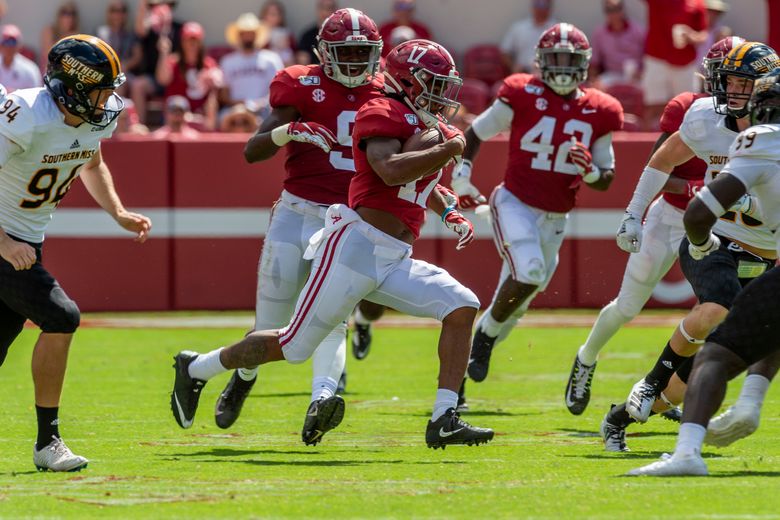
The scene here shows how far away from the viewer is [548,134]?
840cm

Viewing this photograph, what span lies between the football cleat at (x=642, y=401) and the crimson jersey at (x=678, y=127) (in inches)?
52.1

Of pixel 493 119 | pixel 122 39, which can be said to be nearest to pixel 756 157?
pixel 493 119

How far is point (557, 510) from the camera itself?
461cm

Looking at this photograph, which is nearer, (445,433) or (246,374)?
(445,433)

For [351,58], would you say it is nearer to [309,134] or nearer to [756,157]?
[309,134]

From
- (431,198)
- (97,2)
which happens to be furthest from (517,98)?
(97,2)

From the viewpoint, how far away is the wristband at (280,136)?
6.55 metres

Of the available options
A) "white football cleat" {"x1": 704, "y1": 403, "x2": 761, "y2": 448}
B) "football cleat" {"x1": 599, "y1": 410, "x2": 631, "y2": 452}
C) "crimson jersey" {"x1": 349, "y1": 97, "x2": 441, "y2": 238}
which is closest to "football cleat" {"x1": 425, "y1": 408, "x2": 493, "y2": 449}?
"football cleat" {"x1": 599, "y1": 410, "x2": 631, "y2": 452}

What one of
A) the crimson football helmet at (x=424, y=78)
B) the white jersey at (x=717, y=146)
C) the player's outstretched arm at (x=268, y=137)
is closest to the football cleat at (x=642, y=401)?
the white jersey at (x=717, y=146)

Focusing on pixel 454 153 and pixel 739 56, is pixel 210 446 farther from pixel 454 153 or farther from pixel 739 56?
pixel 739 56

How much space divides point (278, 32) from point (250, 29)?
32.1 inches

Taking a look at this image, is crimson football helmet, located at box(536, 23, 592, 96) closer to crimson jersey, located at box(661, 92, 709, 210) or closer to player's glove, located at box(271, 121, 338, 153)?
crimson jersey, located at box(661, 92, 709, 210)

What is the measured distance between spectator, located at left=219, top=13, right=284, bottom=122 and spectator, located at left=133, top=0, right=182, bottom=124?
831 millimetres

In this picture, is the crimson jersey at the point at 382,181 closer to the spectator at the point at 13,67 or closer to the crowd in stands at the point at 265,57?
the crowd in stands at the point at 265,57
